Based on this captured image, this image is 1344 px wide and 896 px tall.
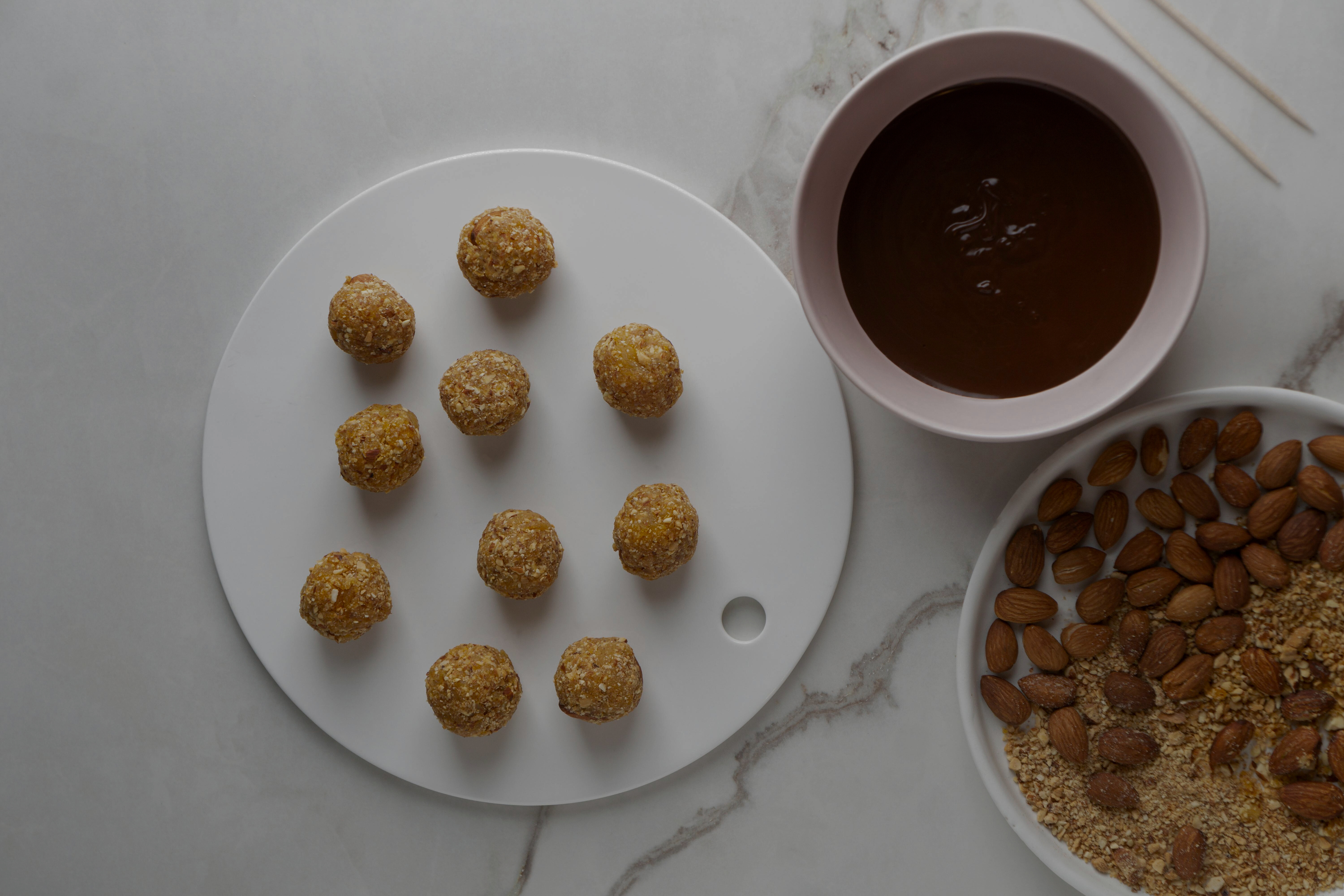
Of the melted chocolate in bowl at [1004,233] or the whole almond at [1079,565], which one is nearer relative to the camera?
the melted chocolate in bowl at [1004,233]

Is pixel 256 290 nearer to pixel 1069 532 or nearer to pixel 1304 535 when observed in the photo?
pixel 1069 532

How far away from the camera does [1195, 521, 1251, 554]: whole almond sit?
1131 mm

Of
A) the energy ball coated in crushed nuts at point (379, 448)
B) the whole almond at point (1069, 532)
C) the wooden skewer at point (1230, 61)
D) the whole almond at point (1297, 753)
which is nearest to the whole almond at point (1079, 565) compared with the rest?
the whole almond at point (1069, 532)

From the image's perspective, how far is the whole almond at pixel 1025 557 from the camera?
1.16 metres

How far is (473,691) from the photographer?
110 cm

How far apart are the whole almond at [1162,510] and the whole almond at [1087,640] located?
0.54 ft

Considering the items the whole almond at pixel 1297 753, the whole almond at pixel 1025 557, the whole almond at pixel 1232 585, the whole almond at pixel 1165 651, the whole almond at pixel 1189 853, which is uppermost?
the whole almond at pixel 1025 557

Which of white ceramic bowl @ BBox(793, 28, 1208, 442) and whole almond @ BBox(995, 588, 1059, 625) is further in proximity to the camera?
whole almond @ BBox(995, 588, 1059, 625)

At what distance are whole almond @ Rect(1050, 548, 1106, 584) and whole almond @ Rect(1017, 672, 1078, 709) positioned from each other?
0.13 m

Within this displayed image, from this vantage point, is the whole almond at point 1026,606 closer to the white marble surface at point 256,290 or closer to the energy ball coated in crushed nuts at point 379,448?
the white marble surface at point 256,290

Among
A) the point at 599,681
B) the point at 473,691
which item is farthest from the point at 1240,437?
the point at 473,691

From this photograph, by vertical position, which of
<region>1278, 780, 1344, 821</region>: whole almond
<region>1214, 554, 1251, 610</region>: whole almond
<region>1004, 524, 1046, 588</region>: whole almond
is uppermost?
<region>1004, 524, 1046, 588</region>: whole almond

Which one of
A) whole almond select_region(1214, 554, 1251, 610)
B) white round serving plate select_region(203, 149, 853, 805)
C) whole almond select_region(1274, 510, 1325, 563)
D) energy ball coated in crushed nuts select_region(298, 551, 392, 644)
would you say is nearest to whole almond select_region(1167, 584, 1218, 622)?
whole almond select_region(1214, 554, 1251, 610)

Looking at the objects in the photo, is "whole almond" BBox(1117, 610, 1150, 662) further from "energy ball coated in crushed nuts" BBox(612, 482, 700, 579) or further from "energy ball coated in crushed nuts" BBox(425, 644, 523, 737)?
"energy ball coated in crushed nuts" BBox(425, 644, 523, 737)
